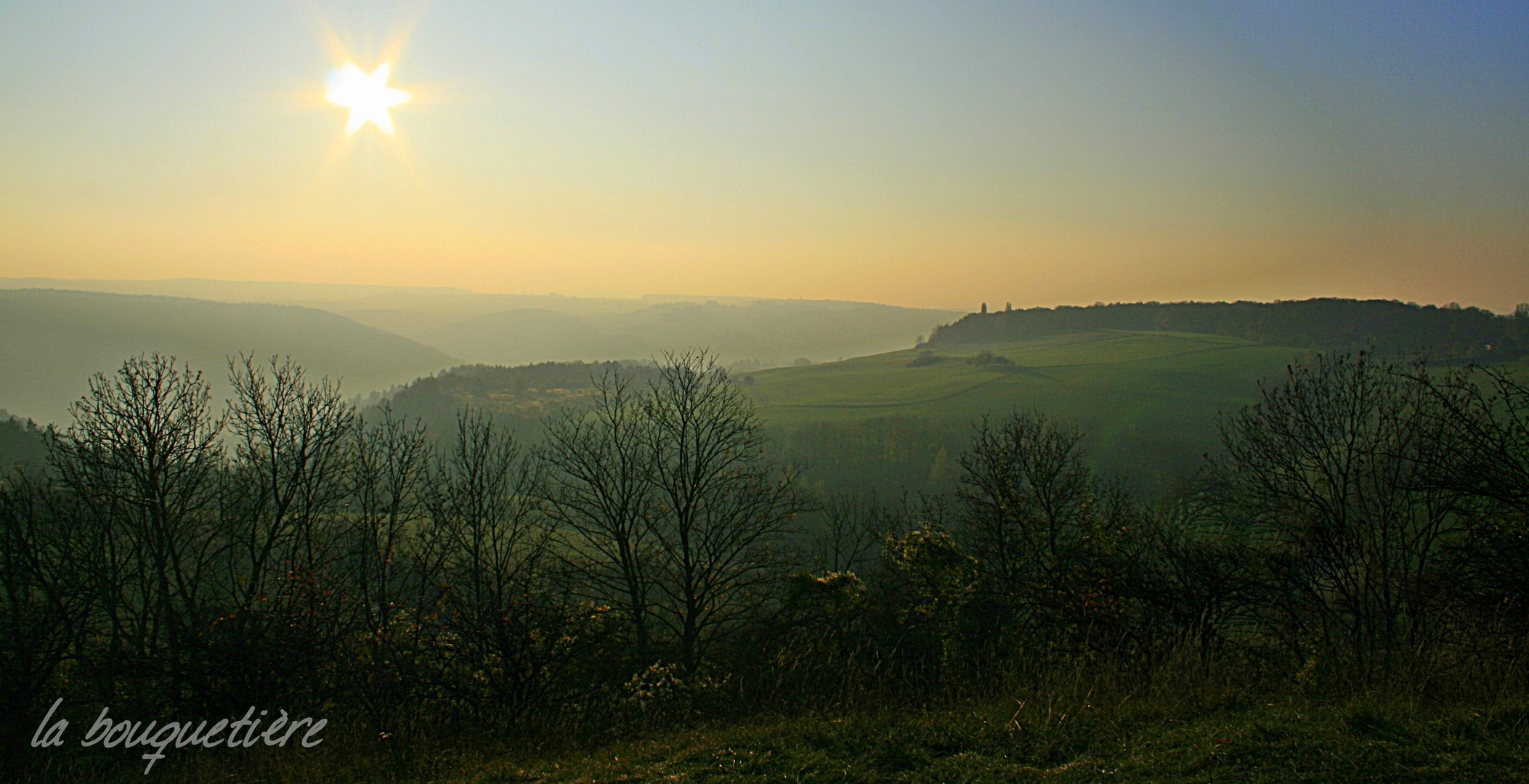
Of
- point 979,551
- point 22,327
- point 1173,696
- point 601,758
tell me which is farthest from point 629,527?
point 22,327

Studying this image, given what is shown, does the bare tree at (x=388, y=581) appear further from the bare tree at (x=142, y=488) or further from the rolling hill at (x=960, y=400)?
the rolling hill at (x=960, y=400)

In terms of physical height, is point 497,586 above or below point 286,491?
below

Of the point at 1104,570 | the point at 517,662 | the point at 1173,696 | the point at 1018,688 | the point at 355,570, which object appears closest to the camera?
the point at 1173,696

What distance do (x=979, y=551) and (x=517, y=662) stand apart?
38.8ft

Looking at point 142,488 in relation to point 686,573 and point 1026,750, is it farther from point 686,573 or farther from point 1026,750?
point 1026,750

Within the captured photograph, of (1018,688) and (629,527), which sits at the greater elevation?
(1018,688)

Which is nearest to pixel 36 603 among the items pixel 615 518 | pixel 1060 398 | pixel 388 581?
pixel 388 581

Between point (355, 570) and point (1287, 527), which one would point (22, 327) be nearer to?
point (355, 570)

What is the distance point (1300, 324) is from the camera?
348ft

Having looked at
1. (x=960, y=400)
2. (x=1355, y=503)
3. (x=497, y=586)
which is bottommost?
(x=960, y=400)

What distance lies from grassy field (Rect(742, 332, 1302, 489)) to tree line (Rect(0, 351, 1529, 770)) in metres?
46.5

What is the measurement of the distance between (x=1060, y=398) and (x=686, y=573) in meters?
68.4

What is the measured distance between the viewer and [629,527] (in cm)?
1850

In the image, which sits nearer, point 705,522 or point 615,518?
point 615,518
